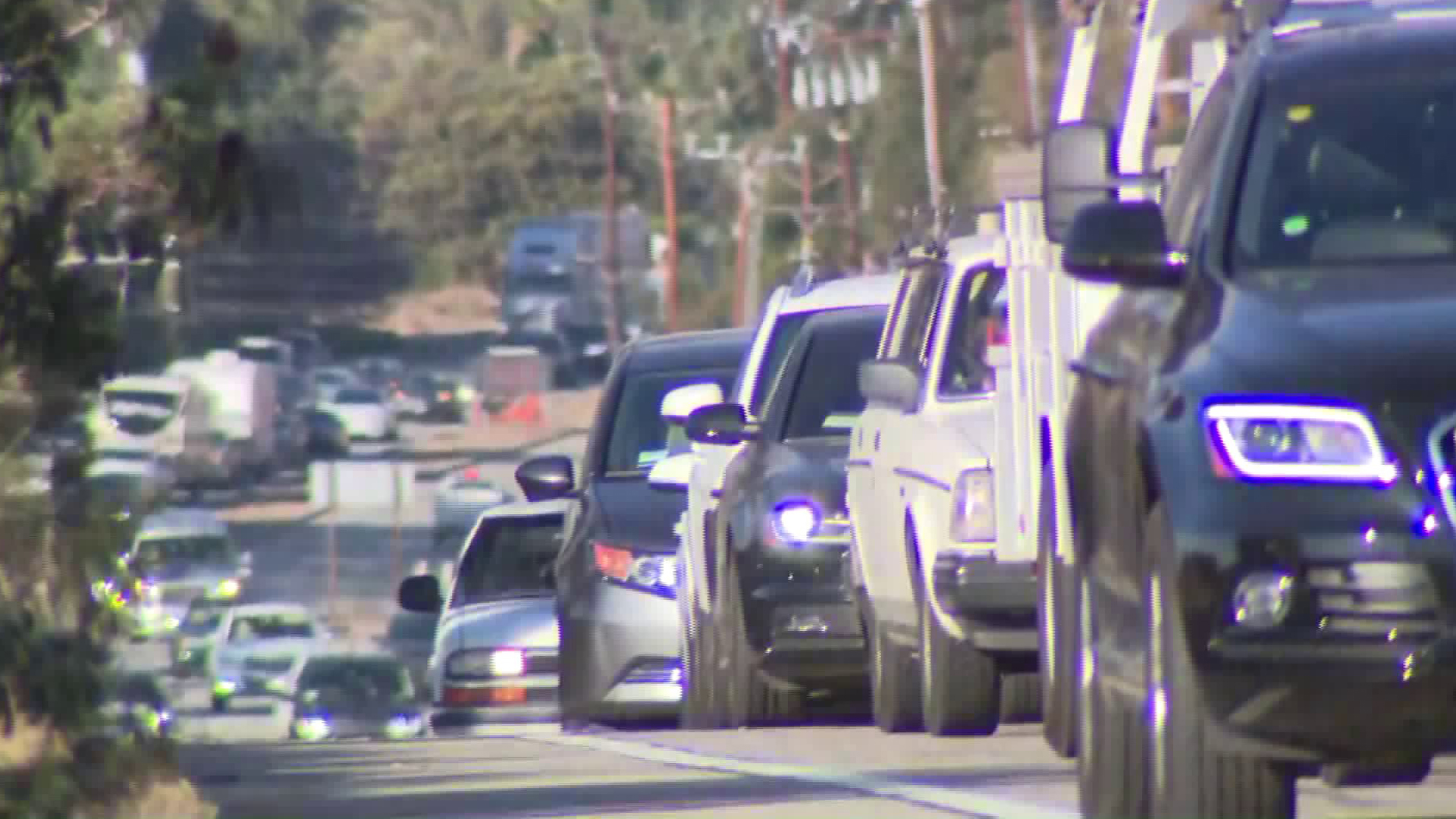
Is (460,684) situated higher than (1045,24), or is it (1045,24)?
(1045,24)

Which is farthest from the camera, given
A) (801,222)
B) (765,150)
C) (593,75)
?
(593,75)

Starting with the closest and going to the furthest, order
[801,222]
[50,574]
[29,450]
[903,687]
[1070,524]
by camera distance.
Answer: [1070,524], [50,574], [903,687], [29,450], [801,222]

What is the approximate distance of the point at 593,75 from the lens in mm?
95750

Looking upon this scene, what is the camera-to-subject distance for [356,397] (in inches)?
3455

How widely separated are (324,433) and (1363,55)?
2933 inches

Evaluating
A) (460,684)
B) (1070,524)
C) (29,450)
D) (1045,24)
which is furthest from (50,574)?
(1045,24)

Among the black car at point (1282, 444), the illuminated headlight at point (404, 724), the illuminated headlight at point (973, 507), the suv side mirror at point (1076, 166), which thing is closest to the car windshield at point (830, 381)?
the illuminated headlight at point (973, 507)

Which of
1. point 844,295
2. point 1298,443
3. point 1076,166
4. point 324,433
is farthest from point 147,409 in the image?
point 1298,443

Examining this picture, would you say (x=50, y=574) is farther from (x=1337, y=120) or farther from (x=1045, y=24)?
(x=1045, y=24)

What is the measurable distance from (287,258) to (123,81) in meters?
85.0

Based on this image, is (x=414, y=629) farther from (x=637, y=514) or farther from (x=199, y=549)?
(x=637, y=514)

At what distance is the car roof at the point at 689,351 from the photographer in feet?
58.5

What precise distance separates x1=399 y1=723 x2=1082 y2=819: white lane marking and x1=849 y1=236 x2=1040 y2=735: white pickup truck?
71cm

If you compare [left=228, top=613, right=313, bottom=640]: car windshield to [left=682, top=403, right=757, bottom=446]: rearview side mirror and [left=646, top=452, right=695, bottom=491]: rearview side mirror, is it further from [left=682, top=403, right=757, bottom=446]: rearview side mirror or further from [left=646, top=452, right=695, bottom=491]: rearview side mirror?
[left=682, top=403, right=757, bottom=446]: rearview side mirror
